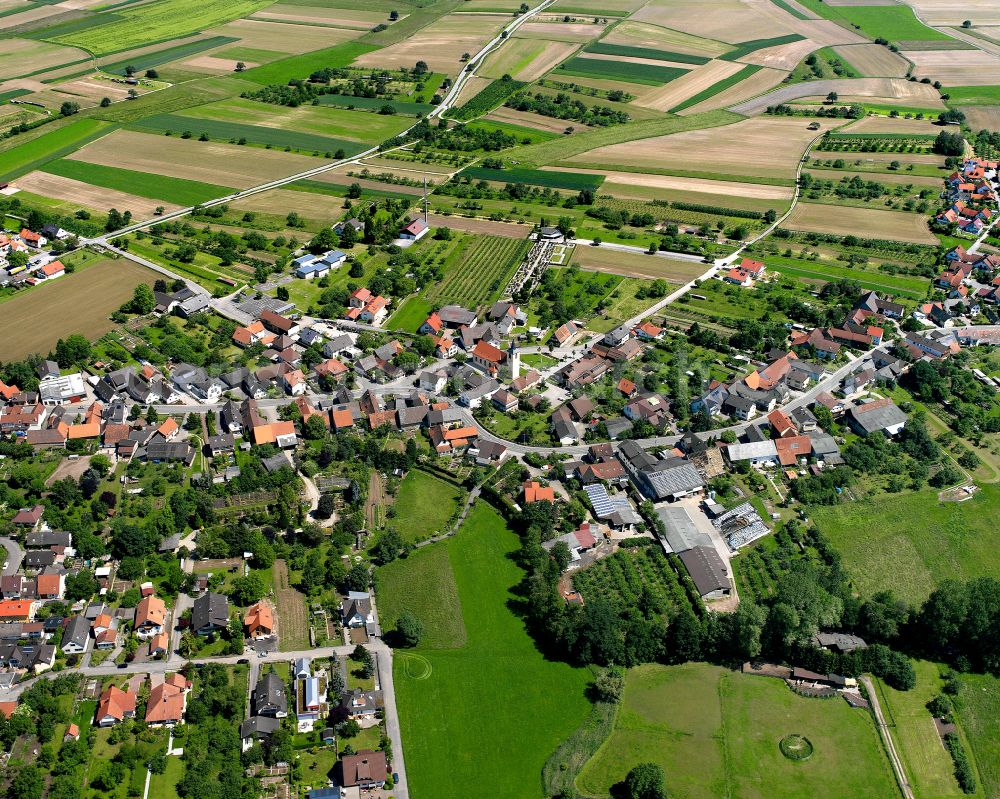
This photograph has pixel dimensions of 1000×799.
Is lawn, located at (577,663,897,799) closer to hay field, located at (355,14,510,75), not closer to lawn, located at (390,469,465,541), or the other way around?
lawn, located at (390,469,465,541)

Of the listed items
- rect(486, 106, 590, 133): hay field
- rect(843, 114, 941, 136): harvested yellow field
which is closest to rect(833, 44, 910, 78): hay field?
rect(843, 114, 941, 136): harvested yellow field

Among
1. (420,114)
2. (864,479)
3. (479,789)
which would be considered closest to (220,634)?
(479,789)

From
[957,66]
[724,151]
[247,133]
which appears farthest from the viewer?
[957,66]

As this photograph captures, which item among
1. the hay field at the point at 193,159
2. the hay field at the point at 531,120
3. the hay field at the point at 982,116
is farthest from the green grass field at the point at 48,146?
the hay field at the point at 982,116

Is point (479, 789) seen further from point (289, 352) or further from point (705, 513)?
point (289, 352)

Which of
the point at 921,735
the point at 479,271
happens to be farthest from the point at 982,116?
the point at 921,735

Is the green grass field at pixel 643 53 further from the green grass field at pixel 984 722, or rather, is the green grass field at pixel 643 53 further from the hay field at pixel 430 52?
the green grass field at pixel 984 722

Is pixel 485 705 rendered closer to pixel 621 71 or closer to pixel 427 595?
pixel 427 595
